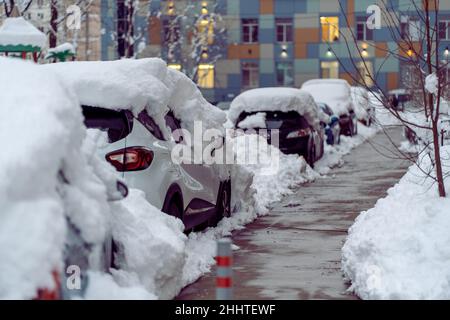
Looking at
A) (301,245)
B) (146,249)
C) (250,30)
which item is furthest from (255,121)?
(250,30)

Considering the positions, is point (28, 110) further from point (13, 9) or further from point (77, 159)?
point (13, 9)

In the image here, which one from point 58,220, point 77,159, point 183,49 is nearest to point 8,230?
point 58,220

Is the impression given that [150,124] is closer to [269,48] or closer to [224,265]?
[224,265]

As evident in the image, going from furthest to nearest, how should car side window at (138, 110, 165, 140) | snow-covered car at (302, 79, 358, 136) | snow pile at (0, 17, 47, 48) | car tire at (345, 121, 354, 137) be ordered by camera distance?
1. car tire at (345, 121, 354, 137)
2. snow-covered car at (302, 79, 358, 136)
3. snow pile at (0, 17, 47, 48)
4. car side window at (138, 110, 165, 140)

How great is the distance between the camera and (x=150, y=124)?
32.5ft

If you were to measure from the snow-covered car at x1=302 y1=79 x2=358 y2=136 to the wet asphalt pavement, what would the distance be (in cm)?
1448

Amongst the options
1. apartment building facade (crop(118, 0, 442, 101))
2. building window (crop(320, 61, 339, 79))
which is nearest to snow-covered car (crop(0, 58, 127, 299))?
apartment building facade (crop(118, 0, 442, 101))

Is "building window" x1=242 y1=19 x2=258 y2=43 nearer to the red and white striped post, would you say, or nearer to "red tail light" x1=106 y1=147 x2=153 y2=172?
"red tail light" x1=106 y1=147 x2=153 y2=172

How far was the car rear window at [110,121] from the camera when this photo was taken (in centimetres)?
941

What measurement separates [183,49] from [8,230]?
49308 millimetres

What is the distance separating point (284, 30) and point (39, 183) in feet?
183

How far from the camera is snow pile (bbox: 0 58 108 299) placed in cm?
532

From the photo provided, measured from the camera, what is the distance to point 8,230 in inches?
211

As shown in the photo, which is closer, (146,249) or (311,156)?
(146,249)
